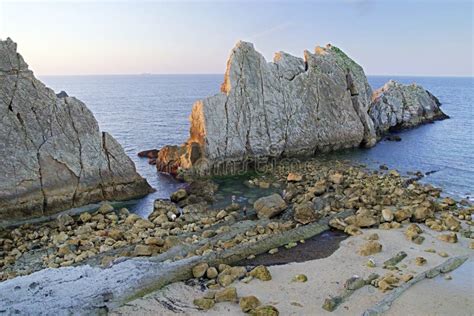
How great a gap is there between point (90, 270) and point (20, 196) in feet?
40.2

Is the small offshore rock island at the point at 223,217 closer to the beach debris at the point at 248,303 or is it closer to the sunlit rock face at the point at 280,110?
the beach debris at the point at 248,303

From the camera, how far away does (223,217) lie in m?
28.2

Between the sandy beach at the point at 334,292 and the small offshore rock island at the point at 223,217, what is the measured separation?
8cm

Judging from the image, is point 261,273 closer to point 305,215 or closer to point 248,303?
point 248,303

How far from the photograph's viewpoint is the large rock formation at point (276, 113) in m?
40.9

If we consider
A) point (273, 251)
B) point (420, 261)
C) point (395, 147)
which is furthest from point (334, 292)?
point (395, 147)

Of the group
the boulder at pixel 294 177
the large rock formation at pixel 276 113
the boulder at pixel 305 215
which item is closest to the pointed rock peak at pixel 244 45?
the large rock formation at pixel 276 113

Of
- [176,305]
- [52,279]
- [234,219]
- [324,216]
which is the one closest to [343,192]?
[324,216]

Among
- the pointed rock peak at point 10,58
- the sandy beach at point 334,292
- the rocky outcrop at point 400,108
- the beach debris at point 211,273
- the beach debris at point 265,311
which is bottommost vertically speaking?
the sandy beach at point 334,292

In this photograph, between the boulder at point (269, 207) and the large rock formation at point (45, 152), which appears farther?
the large rock formation at point (45, 152)

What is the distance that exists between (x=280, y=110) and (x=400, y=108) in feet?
109

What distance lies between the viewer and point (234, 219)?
27.9 meters

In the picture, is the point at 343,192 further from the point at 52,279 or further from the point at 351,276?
the point at 52,279

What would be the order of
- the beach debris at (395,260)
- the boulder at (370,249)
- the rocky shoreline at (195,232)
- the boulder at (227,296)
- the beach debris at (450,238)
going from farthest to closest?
the beach debris at (450,238)
the boulder at (370,249)
the beach debris at (395,260)
the rocky shoreline at (195,232)
the boulder at (227,296)
